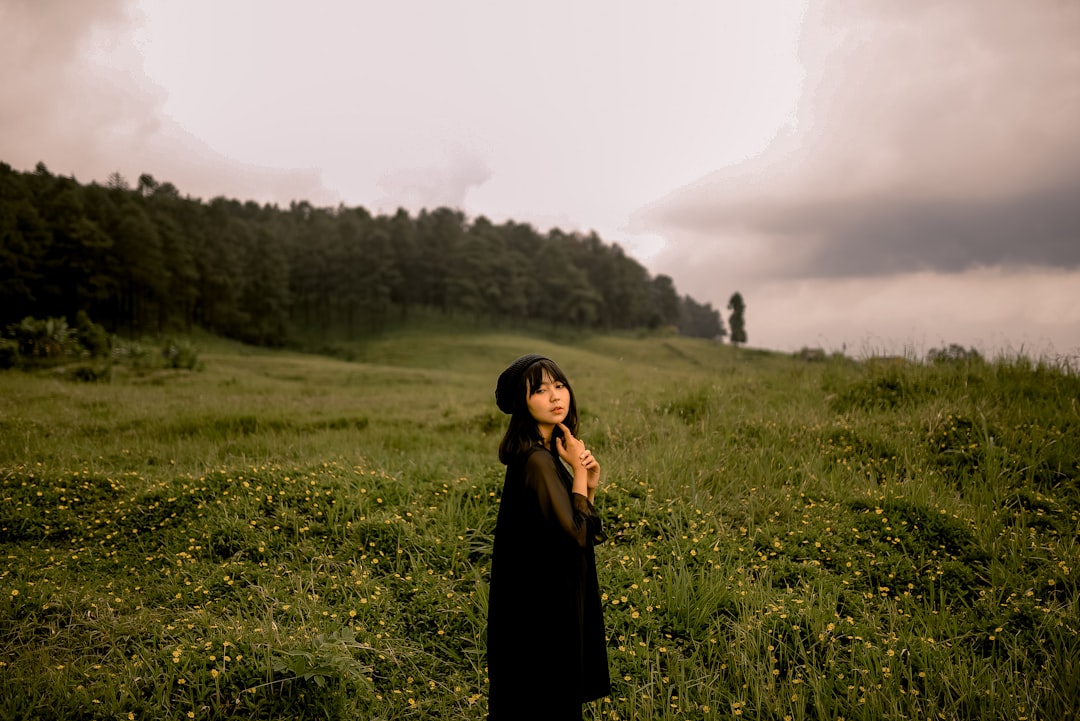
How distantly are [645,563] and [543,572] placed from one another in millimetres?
2746

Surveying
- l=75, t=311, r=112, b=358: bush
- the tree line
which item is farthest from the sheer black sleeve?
the tree line

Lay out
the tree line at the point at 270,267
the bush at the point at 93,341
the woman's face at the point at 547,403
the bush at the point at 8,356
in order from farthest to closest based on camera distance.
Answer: the tree line at the point at 270,267 → the bush at the point at 93,341 → the bush at the point at 8,356 → the woman's face at the point at 547,403

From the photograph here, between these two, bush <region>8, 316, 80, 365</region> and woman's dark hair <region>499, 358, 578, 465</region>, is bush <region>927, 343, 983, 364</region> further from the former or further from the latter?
bush <region>8, 316, 80, 365</region>

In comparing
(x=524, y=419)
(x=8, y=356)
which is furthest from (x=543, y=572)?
(x=8, y=356)

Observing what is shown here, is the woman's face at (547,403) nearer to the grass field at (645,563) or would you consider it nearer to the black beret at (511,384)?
the black beret at (511,384)

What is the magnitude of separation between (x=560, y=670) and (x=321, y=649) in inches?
76.8

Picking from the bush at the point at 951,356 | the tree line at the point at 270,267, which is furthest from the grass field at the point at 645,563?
the tree line at the point at 270,267

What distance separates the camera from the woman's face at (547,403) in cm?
312

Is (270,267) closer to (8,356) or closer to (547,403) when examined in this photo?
(8,356)

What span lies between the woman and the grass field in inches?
47.2

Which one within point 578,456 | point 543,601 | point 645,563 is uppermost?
point 578,456

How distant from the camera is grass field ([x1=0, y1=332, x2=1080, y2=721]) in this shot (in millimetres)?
3922

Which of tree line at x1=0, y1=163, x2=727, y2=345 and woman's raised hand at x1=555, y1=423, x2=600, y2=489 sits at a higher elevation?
tree line at x1=0, y1=163, x2=727, y2=345

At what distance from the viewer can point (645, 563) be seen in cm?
543
